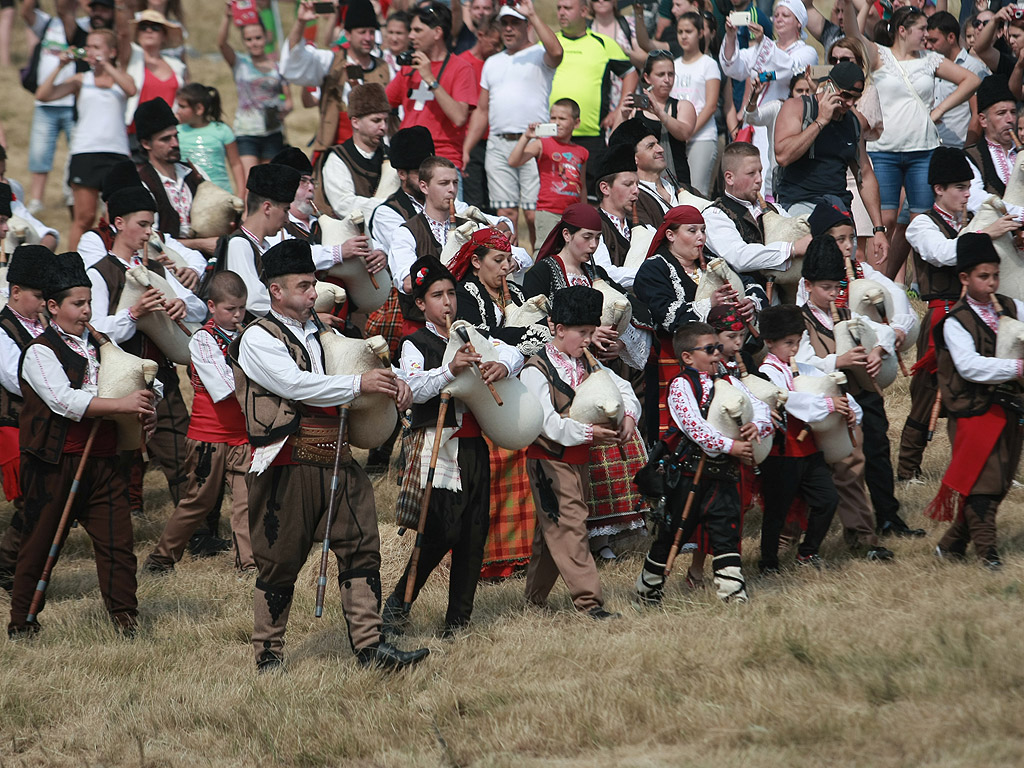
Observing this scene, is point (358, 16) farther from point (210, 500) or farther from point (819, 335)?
point (819, 335)

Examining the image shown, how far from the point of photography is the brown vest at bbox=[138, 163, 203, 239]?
8.66 meters

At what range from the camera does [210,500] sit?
750cm

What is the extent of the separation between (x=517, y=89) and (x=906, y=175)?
3070 mm

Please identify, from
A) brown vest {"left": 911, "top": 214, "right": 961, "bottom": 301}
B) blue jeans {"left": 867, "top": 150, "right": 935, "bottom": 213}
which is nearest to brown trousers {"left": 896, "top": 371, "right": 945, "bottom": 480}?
brown vest {"left": 911, "top": 214, "right": 961, "bottom": 301}

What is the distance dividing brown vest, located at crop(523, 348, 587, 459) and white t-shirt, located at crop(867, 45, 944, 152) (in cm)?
480

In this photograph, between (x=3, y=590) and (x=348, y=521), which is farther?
(x=3, y=590)

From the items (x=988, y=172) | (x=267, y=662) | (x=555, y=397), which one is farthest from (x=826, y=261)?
(x=267, y=662)

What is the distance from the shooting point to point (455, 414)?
6008 mm

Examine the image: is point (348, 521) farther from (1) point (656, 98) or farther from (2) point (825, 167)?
(1) point (656, 98)

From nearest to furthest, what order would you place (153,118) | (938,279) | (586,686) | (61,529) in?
(586,686) → (61,529) → (938,279) → (153,118)

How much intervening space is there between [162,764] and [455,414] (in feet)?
6.39

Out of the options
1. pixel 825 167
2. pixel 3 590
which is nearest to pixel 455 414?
pixel 3 590

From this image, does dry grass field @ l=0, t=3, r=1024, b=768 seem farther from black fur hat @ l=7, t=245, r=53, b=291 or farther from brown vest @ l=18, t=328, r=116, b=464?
black fur hat @ l=7, t=245, r=53, b=291

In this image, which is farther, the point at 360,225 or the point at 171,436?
the point at 360,225
